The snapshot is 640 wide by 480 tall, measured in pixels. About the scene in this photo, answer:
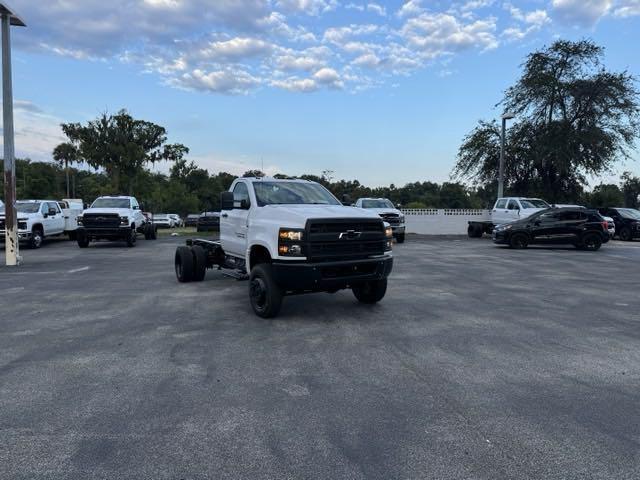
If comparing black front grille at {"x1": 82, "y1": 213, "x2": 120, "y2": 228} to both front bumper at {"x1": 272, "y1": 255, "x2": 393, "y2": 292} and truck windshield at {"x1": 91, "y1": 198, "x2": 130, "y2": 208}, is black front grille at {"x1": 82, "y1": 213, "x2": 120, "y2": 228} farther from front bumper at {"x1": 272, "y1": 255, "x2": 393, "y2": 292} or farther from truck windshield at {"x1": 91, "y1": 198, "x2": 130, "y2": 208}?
front bumper at {"x1": 272, "y1": 255, "x2": 393, "y2": 292}

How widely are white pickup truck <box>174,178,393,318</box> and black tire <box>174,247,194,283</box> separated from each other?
2257 millimetres

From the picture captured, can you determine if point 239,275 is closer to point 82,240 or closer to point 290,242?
point 290,242

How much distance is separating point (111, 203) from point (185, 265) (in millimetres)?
11513

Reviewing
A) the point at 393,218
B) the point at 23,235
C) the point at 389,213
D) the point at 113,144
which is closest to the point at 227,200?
the point at 23,235

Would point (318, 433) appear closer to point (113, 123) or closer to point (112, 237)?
point (112, 237)

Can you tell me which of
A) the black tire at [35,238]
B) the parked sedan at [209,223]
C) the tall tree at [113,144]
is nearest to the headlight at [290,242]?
the parked sedan at [209,223]

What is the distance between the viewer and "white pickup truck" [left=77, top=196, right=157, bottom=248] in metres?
18.6

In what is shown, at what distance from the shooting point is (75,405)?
4039 millimetres

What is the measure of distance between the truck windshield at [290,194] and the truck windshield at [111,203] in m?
13.8

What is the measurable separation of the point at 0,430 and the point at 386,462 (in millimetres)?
2907

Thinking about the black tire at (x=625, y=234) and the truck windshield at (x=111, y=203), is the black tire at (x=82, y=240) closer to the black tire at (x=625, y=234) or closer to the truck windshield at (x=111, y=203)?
the truck windshield at (x=111, y=203)

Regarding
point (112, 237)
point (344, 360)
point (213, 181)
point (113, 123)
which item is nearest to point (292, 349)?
point (344, 360)

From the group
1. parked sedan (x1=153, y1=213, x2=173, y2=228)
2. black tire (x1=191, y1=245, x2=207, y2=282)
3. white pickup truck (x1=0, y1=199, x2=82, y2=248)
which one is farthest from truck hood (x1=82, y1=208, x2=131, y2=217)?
parked sedan (x1=153, y1=213, x2=173, y2=228)

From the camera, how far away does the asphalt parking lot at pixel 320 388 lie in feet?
10.5
